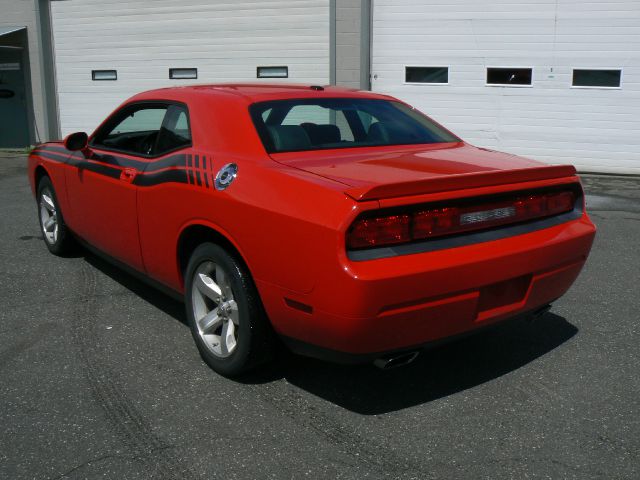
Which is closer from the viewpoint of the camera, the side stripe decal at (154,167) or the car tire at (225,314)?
the car tire at (225,314)

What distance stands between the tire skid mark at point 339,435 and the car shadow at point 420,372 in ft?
0.35

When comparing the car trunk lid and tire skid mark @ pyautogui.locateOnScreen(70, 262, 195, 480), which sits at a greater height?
the car trunk lid

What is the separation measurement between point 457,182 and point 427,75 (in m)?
9.35

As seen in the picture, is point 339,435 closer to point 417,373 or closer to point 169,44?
point 417,373

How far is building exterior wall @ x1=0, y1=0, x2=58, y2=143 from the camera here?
1462 centimetres

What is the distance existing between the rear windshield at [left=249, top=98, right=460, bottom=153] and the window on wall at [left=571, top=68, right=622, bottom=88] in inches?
304

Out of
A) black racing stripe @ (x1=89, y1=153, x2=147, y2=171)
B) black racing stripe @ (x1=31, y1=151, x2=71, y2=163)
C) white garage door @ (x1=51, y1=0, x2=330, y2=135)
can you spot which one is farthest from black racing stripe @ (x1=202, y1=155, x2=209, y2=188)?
white garage door @ (x1=51, y1=0, x2=330, y2=135)

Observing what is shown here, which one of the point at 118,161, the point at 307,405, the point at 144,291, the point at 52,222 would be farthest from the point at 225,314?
the point at 52,222

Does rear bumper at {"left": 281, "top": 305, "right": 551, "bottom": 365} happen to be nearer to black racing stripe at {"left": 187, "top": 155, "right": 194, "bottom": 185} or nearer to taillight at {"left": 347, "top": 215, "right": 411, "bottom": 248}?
taillight at {"left": 347, "top": 215, "right": 411, "bottom": 248}

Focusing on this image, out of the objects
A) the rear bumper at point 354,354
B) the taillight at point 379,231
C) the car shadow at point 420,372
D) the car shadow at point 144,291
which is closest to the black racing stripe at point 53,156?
the car shadow at point 144,291

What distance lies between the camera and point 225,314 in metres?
3.48

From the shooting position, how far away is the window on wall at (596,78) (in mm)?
11109

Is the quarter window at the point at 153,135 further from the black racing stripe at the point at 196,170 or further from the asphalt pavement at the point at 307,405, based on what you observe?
the asphalt pavement at the point at 307,405

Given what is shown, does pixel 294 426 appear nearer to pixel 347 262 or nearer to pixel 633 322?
pixel 347 262
